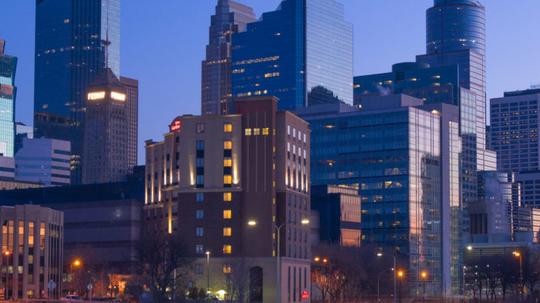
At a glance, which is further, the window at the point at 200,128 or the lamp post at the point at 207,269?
the window at the point at 200,128

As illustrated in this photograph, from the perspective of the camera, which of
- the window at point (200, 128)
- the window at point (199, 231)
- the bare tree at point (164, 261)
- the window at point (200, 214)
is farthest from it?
the window at point (200, 128)

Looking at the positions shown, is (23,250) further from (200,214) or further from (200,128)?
(200,128)

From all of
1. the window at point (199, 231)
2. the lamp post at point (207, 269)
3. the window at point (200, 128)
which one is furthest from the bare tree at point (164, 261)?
the window at point (200, 128)

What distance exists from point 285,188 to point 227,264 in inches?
628

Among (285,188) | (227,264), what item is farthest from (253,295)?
(285,188)

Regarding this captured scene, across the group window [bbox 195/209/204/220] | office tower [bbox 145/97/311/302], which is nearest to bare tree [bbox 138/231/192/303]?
office tower [bbox 145/97/311/302]

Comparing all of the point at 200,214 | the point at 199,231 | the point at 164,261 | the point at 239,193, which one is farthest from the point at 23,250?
the point at 239,193

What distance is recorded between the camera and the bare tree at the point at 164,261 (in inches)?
6440

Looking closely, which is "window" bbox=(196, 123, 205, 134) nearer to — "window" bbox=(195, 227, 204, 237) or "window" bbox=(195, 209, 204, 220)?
"window" bbox=(195, 209, 204, 220)

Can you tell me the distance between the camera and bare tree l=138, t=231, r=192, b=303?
537 feet

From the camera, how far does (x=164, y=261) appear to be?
173875 mm

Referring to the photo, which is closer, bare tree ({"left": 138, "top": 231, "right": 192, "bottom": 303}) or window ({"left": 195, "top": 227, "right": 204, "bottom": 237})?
bare tree ({"left": 138, "top": 231, "right": 192, "bottom": 303})

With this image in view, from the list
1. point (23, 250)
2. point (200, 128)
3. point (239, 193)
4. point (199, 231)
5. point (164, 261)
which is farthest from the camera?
point (200, 128)

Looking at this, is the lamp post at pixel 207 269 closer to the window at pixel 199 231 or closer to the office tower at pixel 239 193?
the office tower at pixel 239 193
